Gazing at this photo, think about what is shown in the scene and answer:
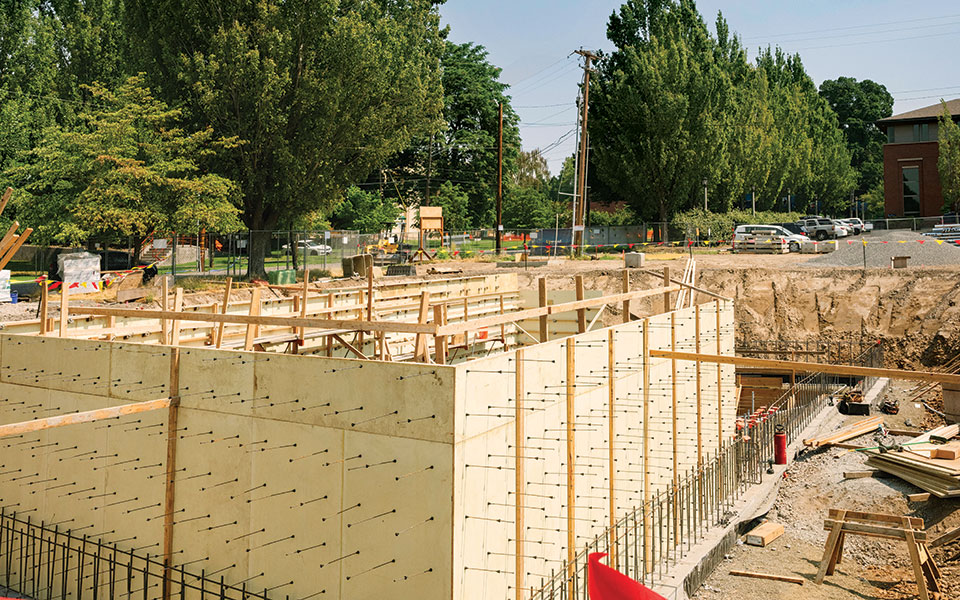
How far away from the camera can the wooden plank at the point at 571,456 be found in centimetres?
1055

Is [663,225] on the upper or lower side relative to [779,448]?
upper

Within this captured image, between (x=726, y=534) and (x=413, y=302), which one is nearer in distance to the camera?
(x=726, y=534)

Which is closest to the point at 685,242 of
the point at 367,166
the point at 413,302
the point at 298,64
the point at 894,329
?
the point at 894,329

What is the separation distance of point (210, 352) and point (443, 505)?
4.03 meters

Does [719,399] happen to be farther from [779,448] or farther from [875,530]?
[875,530]

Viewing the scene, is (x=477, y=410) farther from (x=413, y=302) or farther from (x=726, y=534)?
(x=413, y=302)

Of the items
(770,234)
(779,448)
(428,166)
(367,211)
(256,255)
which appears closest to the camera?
(779,448)

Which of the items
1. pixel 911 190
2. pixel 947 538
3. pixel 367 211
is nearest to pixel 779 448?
pixel 947 538

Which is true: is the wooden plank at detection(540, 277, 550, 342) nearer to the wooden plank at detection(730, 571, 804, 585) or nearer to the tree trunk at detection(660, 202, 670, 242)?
the wooden plank at detection(730, 571, 804, 585)

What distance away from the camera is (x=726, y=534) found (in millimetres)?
14555

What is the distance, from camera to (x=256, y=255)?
3603cm

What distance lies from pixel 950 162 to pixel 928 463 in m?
56.6

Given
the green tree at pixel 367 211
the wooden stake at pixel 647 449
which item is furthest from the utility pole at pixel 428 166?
the wooden stake at pixel 647 449

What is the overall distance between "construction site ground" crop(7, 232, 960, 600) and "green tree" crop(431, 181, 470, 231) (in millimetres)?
21832
